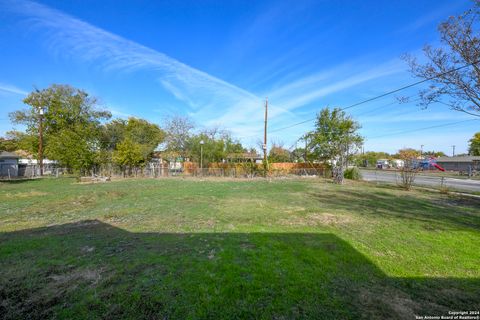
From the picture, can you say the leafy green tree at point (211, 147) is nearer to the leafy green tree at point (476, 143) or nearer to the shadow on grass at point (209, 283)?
the shadow on grass at point (209, 283)

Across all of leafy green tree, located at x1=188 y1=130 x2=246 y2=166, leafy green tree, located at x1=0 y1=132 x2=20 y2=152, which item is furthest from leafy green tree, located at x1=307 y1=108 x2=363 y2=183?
leafy green tree, located at x1=0 y1=132 x2=20 y2=152

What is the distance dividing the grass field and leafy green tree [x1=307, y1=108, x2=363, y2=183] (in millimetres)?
13978

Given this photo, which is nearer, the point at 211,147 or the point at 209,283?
the point at 209,283

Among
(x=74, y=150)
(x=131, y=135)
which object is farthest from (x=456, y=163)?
(x=74, y=150)

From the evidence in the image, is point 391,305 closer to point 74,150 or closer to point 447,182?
point 74,150

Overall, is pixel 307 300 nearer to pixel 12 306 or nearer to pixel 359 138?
pixel 12 306

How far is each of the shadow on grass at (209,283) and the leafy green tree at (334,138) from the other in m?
17.1

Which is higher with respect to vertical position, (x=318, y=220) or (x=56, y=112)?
(x=56, y=112)

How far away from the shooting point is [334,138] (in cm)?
2066

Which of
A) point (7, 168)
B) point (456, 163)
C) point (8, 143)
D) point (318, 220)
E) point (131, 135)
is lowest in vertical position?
point (318, 220)

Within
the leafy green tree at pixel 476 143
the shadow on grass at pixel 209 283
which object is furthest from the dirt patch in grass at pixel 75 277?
the leafy green tree at pixel 476 143

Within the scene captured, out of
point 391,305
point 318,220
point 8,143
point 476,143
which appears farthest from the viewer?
point 476,143

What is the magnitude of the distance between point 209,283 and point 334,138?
2059 cm

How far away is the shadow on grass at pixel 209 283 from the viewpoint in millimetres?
2320
